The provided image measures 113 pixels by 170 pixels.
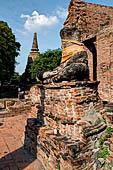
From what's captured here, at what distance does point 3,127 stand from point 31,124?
2.57 meters

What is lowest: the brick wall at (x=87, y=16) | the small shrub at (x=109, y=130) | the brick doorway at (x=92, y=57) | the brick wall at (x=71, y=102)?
the small shrub at (x=109, y=130)

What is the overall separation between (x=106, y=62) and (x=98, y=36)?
1.49 metres

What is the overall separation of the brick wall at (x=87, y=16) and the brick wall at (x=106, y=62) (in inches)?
47.3

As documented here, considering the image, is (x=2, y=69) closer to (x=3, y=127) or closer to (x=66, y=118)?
(x=3, y=127)

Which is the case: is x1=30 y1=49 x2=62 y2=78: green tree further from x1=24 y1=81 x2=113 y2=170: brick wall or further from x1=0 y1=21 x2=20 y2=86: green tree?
x1=24 y1=81 x2=113 y2=170: brick wall

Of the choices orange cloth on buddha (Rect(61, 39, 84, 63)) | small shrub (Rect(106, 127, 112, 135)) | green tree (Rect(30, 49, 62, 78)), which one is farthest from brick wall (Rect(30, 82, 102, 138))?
green tree (Rect(30, 49, 62, 78))

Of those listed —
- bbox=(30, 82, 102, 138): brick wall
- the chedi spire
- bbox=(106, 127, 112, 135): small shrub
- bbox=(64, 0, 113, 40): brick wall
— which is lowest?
bbox=(106, 127, 112, 135): small shrub

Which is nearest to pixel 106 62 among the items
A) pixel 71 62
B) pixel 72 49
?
pixel 72 49

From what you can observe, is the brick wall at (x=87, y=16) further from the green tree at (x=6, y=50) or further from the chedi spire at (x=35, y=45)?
the chedi spire at (x=35, y=45)

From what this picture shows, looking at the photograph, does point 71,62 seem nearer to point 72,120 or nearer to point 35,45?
point 72,120

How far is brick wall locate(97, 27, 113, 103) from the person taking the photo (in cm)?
709

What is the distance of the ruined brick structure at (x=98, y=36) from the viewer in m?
7.19

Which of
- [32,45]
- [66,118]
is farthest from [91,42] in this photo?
[32,45]

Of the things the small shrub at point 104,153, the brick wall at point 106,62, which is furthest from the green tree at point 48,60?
the small shrub at point 104,153
